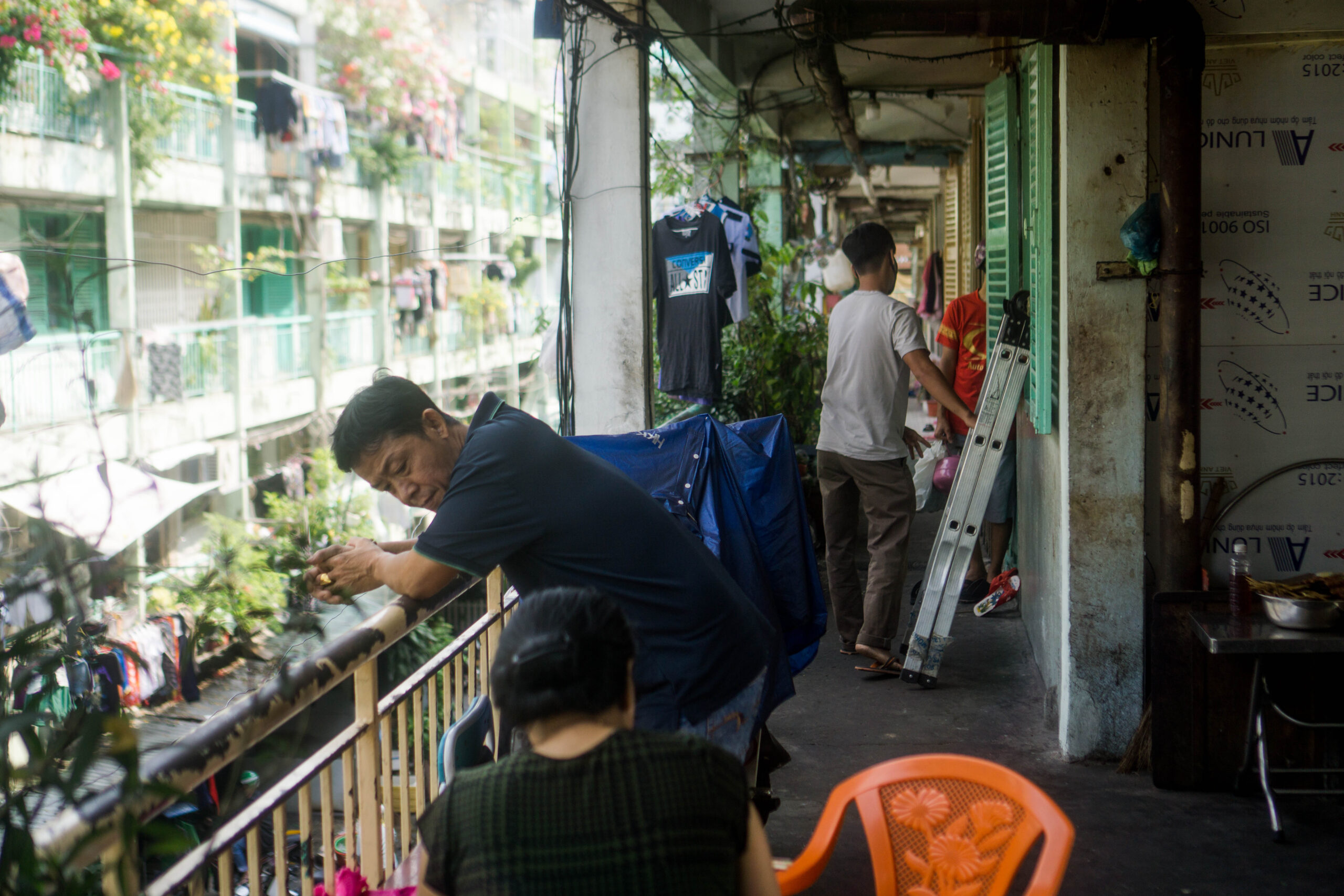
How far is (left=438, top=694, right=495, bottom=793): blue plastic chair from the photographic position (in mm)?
2416

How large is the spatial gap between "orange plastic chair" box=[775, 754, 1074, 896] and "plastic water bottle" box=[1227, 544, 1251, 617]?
6.53 ft

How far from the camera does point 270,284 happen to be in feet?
73.5

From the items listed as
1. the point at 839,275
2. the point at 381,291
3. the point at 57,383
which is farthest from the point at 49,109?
the point at 57,383

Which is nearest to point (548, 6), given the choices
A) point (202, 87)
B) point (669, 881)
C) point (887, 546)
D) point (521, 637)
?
point (887, 546)

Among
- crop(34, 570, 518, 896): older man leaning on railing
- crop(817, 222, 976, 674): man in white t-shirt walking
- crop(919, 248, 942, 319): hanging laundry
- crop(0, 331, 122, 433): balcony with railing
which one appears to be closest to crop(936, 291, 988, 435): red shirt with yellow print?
crop(817, 222, 976, 674): man in white t-shirt walking

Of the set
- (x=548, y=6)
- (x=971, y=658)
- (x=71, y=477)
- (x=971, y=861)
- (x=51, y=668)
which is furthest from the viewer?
(x=971, y=658)

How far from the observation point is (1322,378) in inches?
168

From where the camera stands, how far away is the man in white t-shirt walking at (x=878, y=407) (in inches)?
213

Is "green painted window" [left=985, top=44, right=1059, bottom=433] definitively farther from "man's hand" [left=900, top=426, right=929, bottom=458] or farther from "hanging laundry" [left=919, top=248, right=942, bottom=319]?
"hanging laundry" [left=919, top=248, right=942, bottom=319]

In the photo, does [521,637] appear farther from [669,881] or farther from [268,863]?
[268,863]

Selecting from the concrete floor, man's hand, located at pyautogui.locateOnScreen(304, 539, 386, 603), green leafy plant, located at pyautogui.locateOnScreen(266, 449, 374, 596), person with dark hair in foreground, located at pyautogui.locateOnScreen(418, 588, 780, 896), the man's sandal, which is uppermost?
green leafy plant, located at pyautogui.locateOnScreen(266, 449, 374, 596)

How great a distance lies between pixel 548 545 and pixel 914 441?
3.87 meters

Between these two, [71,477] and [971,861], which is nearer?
[71,477]

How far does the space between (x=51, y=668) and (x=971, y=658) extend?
16.6 feet
